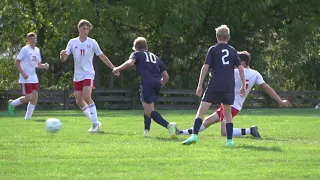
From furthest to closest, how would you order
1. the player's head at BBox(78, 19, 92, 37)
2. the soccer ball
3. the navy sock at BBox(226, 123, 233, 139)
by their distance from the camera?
the player's head at BBox(78, 19, 92, 37)
the soccer ball
the navy sock at BBox(226, 123, 233, 139)

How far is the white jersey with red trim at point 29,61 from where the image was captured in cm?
2025

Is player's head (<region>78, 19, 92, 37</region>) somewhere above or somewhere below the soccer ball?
above

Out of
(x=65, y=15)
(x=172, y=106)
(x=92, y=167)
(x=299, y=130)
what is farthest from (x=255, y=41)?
(x=92, y=167)

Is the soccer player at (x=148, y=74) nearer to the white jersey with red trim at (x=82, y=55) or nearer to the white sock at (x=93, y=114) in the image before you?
the white jersey with red trim at (x=82, y=55)

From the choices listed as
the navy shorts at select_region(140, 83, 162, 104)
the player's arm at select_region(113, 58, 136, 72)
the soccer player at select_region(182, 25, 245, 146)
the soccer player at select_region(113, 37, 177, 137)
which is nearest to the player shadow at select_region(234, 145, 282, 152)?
the soccer player at select_region(182, 25, 245, 146)

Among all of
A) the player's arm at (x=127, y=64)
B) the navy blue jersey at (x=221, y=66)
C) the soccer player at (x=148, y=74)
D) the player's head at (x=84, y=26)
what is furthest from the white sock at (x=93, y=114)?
the navy blue jersey at (x=221, y=66)

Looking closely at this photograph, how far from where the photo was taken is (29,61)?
2031 cm

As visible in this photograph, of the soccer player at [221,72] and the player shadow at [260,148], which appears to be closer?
the player shadow at [260,148]

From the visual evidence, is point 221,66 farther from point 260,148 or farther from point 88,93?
point 88,93

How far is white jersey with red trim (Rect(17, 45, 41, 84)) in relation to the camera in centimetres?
2025

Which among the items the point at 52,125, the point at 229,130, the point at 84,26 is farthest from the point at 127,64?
the point at 229,130

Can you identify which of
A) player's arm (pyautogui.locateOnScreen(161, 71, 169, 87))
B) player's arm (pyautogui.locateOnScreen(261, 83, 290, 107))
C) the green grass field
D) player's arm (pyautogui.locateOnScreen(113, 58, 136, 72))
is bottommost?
the green grass field

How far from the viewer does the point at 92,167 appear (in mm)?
9586

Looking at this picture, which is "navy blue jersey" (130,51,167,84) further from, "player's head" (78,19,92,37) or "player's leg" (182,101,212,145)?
"player's leg" (182,101,212,145)
